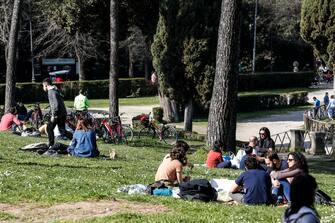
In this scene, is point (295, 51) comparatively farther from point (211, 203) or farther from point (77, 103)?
point (211, 203)

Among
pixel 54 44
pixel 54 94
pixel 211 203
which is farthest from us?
pixel 54 44

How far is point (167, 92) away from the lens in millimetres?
28938

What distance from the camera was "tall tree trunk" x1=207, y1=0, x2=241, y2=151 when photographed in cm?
1872

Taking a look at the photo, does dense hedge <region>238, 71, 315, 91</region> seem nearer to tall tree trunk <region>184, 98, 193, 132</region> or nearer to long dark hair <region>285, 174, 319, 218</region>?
tall tree trunk <region>184, 98, 193, 132</region>

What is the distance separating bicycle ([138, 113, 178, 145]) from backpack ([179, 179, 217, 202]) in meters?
15.6

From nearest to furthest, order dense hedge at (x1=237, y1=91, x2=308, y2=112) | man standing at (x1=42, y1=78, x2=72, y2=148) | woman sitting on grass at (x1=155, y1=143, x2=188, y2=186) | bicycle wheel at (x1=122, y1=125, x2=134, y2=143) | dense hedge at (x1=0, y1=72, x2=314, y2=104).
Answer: woman sitting on grass at (x1=155, y1=143, x2=188, y2=186) → man standing at (x1=42, y1=78, x2=72, y2=148) → bicycle wheel at (x1=122, y1=125, x2=134, y2=143) → dense hedge at (x1=237, y1=91, x2=308, y2=112) → dense hedge at (x1=0, y1=72, x2=314, y2=104)

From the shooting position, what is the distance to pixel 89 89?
52.3m

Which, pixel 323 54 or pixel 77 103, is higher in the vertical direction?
pixel 323 54

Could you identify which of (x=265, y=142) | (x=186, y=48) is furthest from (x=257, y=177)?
(x=186, y=48)

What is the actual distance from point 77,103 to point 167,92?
4522 millimetres

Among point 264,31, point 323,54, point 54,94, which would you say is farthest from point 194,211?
point 264,31

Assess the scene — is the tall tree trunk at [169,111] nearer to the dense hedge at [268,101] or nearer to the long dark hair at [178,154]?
the dense hedge at [268,101]

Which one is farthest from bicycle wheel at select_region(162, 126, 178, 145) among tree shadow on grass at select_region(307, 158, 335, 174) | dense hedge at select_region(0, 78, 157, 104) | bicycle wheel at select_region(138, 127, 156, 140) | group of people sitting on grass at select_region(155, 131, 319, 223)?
dense hedge at select_region(0, 78, 157, 104)

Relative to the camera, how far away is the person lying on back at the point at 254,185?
9.85 m
